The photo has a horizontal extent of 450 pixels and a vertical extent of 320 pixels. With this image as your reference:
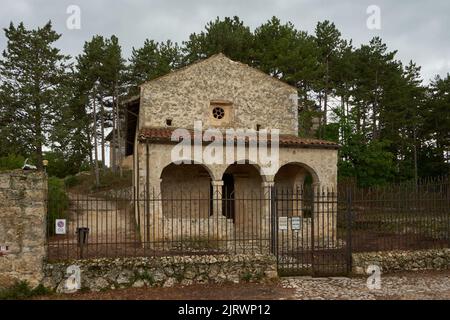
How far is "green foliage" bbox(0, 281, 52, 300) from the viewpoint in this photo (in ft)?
27.2

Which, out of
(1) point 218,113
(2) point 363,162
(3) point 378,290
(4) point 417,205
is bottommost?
(3) point 378,290

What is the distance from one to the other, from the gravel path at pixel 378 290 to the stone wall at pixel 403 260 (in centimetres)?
32

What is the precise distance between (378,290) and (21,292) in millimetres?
7077

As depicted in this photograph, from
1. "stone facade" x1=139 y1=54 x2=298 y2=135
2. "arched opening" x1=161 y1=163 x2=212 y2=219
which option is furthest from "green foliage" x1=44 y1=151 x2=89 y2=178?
"arched opening" x1=161 y1=163 x2=212 y2=219

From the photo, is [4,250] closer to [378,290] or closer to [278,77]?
[378,290]

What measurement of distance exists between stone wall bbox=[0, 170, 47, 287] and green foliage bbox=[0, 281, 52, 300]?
0.31 feet

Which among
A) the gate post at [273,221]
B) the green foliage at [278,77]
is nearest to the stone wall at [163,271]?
the gate post at [273,221]

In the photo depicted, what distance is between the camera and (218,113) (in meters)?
18.7

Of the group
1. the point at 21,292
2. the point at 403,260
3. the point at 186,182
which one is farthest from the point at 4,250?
the point at 186,182

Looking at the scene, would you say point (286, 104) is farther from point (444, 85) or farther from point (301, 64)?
point (444, 85)

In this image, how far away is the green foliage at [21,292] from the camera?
829 centimetres

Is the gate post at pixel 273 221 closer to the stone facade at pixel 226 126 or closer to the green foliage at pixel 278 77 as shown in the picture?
the stone facade at pixel 226 126
